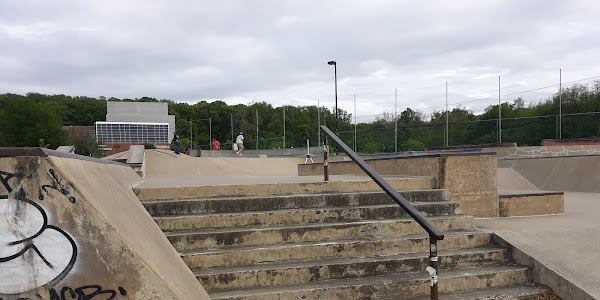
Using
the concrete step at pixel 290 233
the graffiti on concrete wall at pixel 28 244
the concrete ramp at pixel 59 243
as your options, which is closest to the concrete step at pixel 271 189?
the concrete step at pixel 290 233

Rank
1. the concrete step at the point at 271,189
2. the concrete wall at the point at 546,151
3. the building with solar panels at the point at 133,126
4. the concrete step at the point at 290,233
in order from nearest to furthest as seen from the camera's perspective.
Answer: the concrete step at the point at 290,233, the concrete step at the point at 271,189, the concrete wall at the point at 546,151, the building with solar panels at the point at 133,126

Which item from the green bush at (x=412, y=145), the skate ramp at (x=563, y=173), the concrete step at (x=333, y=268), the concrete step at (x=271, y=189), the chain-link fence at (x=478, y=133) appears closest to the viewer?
the concrete step at (x=333, y=268)

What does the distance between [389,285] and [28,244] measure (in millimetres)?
2648

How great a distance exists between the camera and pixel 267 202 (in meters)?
4.20

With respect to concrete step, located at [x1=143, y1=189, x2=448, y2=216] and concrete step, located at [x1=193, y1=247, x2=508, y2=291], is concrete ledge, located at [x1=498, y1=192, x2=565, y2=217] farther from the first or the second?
concrete step, located at [x1=193, y1=247, x2=508, y2=291]

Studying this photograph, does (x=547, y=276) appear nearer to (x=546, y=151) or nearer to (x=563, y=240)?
(x=563, y=240)

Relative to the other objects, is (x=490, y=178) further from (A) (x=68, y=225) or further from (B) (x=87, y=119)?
(B) (x=87, y=119)

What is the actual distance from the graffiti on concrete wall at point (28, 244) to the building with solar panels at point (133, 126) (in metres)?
63.0

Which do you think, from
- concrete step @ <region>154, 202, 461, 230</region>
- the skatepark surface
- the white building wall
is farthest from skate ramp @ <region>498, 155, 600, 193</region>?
the white building wall

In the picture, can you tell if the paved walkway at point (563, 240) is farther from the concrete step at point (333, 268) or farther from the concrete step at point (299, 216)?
the concrete step at point (299, 216)

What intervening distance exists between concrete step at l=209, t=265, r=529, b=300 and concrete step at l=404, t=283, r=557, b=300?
60 millimetres

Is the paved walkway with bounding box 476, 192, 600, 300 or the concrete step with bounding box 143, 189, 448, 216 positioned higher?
the concrete step with bounding box 143, 189, 448, 216

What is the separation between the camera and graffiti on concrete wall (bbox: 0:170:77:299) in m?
2.12

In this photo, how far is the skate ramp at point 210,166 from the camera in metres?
15.1
